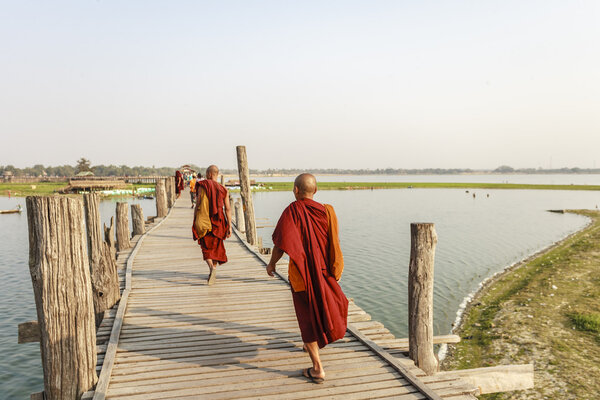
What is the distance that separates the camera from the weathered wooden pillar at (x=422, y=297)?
405 cm

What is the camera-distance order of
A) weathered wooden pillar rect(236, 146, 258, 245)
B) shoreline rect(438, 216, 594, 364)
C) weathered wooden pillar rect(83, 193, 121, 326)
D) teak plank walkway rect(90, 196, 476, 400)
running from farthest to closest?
weathered wooden pillar rect(236, 146, 258, 245) → shoreline rect(438, 216, 594, 364) → weathered wooden pillar rect(83, 193, 121, 326) → teak plank walkway rect(90, 196, 476, 400)

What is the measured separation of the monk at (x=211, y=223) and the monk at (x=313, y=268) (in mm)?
3255

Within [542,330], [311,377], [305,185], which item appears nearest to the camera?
[311,377]

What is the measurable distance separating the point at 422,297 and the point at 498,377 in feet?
4.44

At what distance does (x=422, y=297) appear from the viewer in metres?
4.18

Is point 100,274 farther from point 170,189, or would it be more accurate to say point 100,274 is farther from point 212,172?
point 170,189

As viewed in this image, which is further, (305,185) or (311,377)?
(305,185)

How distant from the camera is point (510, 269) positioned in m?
16.8

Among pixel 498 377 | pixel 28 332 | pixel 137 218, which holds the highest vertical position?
pixel 137 218

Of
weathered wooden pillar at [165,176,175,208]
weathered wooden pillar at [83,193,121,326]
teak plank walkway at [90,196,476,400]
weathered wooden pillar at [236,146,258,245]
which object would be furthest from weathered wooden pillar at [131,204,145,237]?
weathered wooden pillar at [165,176,175,208]

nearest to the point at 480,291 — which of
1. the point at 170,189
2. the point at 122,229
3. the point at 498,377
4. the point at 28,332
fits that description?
the point at 498,377

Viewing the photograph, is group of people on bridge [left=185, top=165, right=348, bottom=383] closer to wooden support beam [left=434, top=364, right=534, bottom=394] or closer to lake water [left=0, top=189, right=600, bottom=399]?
wooden support beam [left=434, top=364, right=534, bottom=394]

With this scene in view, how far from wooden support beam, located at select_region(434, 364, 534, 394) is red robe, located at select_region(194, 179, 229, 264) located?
419 centimetres

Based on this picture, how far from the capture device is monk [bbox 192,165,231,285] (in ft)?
22.0
